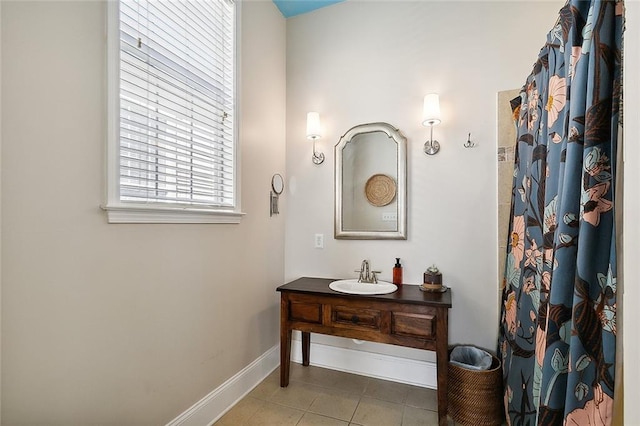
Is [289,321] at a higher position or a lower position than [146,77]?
lower

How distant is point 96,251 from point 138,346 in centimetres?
49

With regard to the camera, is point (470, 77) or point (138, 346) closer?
point (138, 346)

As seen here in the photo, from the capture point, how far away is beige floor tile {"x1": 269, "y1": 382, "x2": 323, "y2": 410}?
201 centimetres

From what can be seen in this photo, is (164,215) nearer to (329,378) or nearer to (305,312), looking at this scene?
(305,312)

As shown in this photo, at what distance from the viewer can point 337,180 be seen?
2.48 m

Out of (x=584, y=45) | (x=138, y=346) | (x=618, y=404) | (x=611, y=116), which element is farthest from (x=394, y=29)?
(x=138, y=346)

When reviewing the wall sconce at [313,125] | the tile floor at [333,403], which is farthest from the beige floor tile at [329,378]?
the wall sconce at [313,125]

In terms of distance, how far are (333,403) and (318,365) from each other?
1.69 ft

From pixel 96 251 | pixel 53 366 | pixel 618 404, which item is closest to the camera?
pixel 618 404

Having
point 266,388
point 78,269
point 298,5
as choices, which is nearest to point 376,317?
point 266,388

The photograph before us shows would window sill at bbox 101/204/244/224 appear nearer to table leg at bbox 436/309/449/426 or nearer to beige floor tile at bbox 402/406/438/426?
table leg at bbox 436/309/449/426

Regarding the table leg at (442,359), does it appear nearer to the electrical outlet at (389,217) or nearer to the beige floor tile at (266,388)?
the electrical outlet at (389,217)

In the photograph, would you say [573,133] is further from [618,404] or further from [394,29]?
[394,29]

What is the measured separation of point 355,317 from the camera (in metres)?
Answer: 1.97
